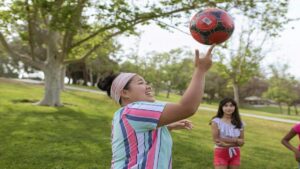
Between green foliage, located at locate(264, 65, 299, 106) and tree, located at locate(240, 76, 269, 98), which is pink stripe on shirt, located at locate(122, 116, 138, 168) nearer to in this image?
green foliage, located at locate(264, 65, 299, 106)

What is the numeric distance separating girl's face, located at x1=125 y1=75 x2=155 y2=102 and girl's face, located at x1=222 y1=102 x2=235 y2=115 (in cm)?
352

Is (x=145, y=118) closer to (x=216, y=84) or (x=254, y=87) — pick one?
(x=216, y=84)

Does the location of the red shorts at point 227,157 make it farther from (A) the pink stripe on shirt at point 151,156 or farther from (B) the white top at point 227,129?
(A) the pink stripe on shirt at point 151,156


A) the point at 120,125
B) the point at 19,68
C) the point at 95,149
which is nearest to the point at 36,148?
the point at 95,149

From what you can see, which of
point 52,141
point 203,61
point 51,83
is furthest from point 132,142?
point 51,83

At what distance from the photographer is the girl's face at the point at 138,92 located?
2773mm

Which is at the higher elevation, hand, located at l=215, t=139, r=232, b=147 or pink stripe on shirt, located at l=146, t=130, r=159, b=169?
pink stripe on shirt, located at l=146, t=130, r=159, b=169

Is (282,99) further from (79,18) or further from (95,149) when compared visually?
(95,149)

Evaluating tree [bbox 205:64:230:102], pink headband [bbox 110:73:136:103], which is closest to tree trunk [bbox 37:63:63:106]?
pink headband [bbox 110:73:136:103]

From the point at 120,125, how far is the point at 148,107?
0.92ft

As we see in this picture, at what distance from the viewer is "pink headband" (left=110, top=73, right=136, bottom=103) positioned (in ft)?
9.18

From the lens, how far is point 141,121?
254cm

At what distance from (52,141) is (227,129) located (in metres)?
5.97

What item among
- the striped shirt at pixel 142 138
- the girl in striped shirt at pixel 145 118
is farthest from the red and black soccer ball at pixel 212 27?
the striped shirt at pixel 142 138
